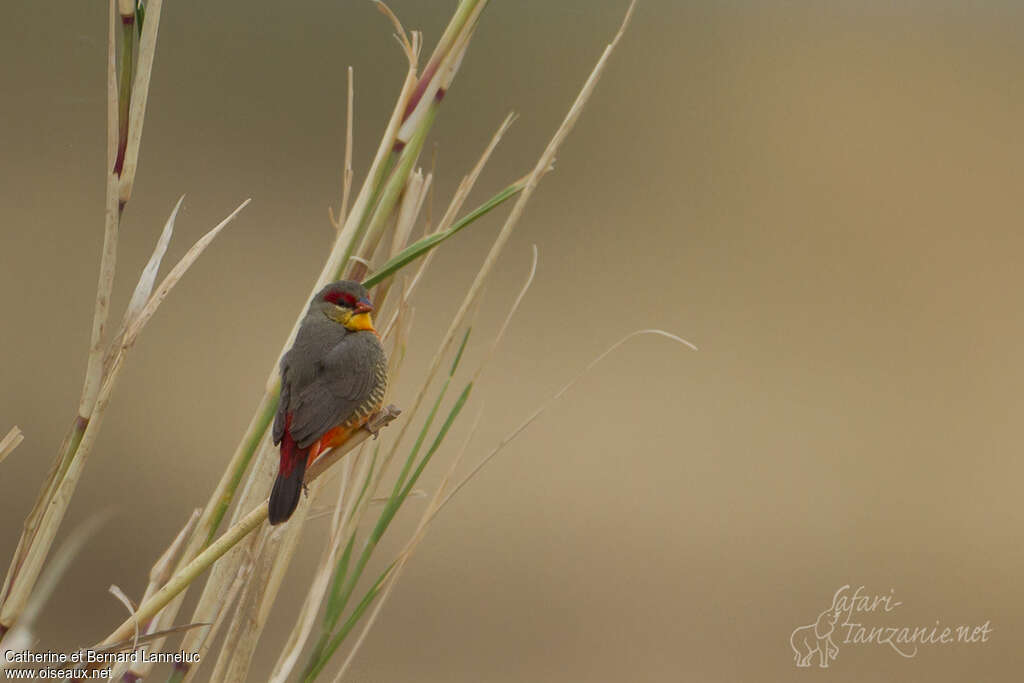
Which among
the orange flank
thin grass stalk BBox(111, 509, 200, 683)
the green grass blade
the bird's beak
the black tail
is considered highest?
the green grass blade

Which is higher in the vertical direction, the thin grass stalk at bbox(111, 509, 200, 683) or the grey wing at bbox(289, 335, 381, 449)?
the grey wing at bbox(289, 335, 381, 449)

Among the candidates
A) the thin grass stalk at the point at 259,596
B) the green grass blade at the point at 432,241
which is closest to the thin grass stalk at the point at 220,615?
the thin grass stalk at the point at 259,596

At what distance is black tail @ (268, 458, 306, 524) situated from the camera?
0.97 feet

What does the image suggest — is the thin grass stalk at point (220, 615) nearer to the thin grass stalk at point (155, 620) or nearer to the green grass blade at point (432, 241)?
the thin grass stalk at point (155, 620)

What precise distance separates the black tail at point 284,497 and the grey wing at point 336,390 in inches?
0.8

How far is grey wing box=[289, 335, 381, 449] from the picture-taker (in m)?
0.34

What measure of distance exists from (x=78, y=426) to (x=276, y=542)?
82 millimetres

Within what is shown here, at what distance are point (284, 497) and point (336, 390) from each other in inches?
2.2

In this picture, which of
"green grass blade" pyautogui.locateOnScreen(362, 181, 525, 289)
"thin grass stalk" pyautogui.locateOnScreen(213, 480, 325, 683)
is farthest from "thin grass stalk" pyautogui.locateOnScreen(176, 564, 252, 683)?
"green grass blade" pyautogui.locateOnScreen(362, 181, 525, 289)

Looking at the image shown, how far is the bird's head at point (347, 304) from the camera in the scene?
36 centimetres

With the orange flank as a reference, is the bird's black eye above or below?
above

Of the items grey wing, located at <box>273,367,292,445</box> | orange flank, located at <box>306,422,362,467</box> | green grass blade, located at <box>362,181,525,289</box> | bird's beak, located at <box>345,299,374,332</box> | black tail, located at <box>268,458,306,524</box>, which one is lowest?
orange flank, located at <box>306,422,362,467</box>

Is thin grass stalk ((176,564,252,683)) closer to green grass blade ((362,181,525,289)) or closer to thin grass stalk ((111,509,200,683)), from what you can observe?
thin grass stalk ((111,509,200,683))

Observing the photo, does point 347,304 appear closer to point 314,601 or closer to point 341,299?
point 341,299
